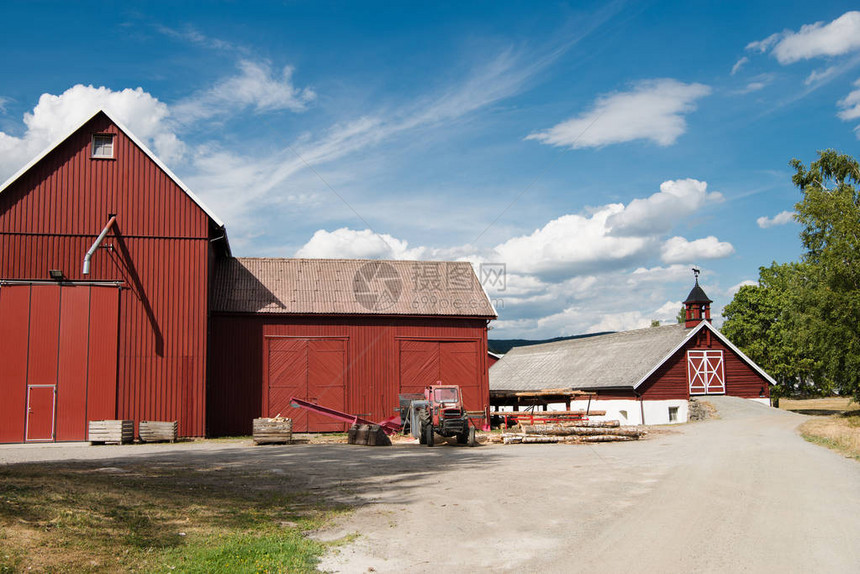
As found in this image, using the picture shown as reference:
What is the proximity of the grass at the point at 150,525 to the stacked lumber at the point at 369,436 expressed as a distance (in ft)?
34.7

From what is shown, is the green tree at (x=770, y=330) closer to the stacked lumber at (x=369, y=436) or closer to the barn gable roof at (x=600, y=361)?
the barn gable roof at (x=600, y=361)

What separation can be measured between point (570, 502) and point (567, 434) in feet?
49.1

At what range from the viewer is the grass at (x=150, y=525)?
7.59m

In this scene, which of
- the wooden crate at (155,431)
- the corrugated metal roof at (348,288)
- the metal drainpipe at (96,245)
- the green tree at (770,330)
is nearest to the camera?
the metal drainpipe at (96,245)

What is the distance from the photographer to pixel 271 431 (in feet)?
78.9

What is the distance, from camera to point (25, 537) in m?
7.75

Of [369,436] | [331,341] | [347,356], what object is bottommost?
[369,436]

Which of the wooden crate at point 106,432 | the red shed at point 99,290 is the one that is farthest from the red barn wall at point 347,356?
Answer: the wooden crate at point 106,432

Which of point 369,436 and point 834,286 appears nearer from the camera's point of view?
point 369,436

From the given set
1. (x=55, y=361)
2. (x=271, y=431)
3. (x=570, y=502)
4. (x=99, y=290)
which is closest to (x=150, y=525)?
(x=570, y=502)

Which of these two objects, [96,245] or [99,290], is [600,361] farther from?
[96,245]

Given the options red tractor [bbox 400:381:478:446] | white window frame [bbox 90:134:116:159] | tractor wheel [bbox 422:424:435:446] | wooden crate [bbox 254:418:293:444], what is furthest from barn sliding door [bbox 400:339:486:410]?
white window frame [bbox 90:134:116:159]


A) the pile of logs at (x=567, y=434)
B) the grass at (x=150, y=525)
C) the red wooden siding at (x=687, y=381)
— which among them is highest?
the red wooden siding at (x=687, y=381)

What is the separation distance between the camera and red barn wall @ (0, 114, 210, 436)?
25.6 metres
